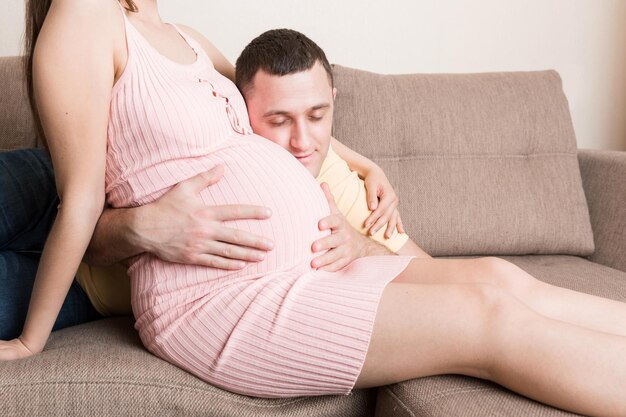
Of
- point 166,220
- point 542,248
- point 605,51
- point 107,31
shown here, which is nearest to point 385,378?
point 166,220

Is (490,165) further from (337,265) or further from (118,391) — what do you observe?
(118,391)

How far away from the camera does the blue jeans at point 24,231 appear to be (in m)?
1.39

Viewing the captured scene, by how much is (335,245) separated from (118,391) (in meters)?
0.49

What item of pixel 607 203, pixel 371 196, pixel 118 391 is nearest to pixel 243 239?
pixel 118 391

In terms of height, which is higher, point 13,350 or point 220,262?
point 220,262

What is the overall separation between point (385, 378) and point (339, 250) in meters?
0.28

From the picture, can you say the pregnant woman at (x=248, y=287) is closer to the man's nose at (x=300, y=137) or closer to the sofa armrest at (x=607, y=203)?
the man's nose at (x=300, y=137)

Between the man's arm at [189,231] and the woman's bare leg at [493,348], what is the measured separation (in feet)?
0.91

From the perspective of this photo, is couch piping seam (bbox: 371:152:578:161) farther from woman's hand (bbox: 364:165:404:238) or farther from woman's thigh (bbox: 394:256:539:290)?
woman's thigh (bbox: 394:256:539:290)

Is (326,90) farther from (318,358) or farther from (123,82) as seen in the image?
(318,358)

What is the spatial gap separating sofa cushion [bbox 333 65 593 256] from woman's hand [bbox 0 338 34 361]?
1104mm

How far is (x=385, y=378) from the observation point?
119 cm

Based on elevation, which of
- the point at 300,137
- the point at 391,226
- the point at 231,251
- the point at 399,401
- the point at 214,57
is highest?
the point at 214,57

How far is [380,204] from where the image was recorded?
5.58 ft
